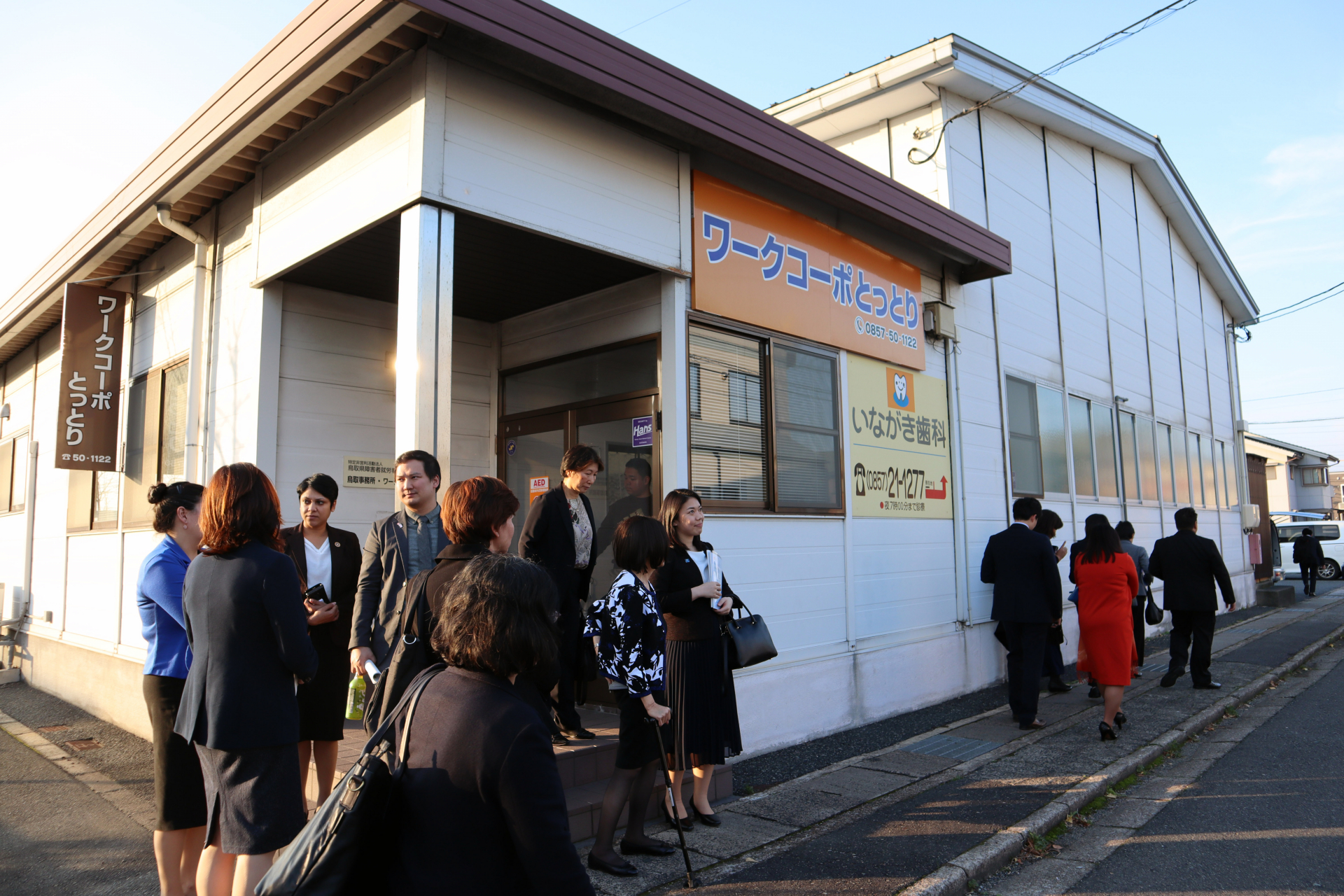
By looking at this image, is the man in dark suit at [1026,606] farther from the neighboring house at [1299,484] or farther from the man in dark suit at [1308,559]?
the neighboring house at [1299,484]

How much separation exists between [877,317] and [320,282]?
195 inches

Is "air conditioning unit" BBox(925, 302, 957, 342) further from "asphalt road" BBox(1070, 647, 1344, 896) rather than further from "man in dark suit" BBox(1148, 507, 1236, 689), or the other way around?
"asphalt road" BBox(1070, 647, 1344, 896)

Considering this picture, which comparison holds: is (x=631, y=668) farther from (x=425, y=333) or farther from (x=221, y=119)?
(x=221, y=119)

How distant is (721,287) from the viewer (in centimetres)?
648

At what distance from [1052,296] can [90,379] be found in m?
11.3

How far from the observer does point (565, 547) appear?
5.05 m

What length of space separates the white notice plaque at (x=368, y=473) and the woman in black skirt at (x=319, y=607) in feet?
8.28

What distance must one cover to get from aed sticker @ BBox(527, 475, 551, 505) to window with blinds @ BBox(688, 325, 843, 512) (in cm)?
160

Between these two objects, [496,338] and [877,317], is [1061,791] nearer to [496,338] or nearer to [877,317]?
[877,317]

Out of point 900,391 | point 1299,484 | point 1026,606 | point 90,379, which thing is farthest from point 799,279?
point 1299,484

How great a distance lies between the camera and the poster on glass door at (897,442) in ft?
25.4

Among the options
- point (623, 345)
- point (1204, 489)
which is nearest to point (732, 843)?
point (623, 345)

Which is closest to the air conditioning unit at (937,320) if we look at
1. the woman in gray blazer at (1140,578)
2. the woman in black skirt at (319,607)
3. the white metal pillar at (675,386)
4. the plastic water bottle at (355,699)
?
the woman in gray blazer at (1140,578)

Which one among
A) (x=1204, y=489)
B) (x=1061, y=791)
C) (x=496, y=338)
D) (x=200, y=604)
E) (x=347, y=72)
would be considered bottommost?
(x=1061, y=791)
